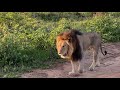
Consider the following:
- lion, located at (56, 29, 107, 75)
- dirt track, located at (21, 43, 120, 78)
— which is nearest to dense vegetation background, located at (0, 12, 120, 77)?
dirt track, located at (21, 43, 120, 78)

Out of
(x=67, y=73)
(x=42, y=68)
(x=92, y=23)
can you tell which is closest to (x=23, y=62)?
(x=42, y=68)

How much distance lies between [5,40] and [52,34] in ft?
4.62

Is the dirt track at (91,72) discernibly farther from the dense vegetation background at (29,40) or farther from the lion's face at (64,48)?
the lion's face at (64,48)

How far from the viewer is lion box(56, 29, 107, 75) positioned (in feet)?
23.5

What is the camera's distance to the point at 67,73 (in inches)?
302

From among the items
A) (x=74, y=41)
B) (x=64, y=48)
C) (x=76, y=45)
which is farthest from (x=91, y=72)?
(x=64, y=48)

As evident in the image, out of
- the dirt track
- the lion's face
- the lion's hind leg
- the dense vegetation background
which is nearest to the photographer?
the lion's face

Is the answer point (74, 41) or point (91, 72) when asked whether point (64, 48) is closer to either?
point (74, 41)

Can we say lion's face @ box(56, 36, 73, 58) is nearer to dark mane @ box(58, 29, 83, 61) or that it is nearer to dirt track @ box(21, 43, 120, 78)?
dark mane @ box(58, 29, 83, 61)

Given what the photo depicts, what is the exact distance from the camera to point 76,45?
291 inches

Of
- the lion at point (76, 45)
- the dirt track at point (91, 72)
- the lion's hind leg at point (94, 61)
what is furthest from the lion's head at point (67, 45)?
the lion's hind leg at point (94, 61)

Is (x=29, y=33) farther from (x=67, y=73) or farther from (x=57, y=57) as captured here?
(x=67, y=73)

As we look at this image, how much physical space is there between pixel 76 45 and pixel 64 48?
1.13ft

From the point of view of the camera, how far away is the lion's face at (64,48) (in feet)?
23.3
